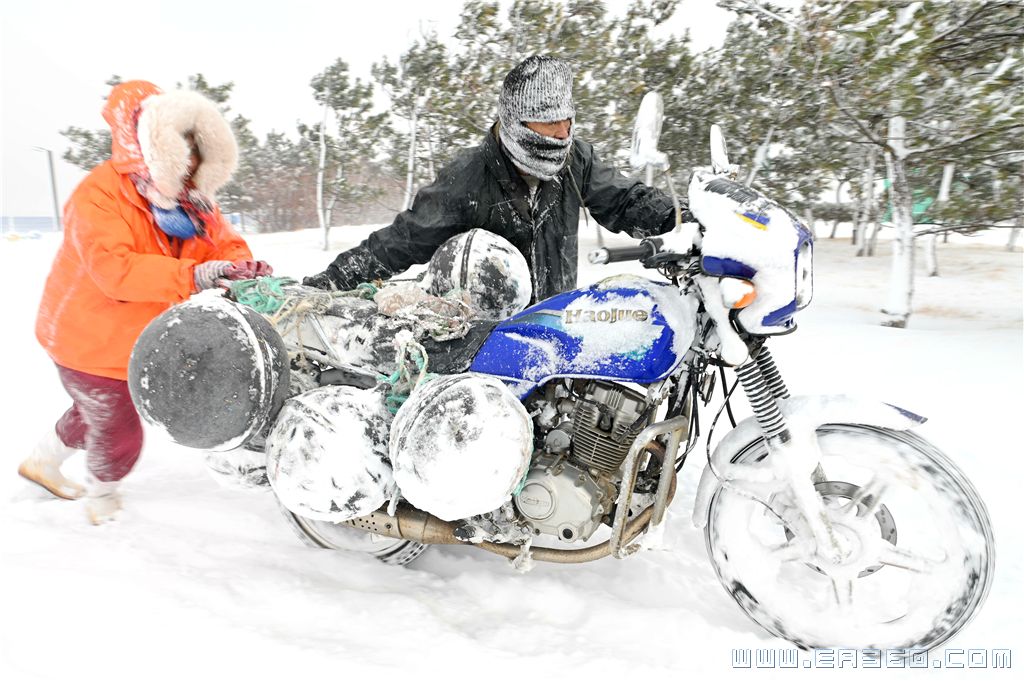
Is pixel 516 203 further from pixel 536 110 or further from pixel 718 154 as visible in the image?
pixel 718 154

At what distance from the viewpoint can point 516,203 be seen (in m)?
2.59

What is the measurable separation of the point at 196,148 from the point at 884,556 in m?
2.81

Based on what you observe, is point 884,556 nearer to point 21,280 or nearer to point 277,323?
point 277,323

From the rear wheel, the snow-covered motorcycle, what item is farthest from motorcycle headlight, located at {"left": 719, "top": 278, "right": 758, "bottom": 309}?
the rear wheel

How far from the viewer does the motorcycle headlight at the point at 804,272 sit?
1659mm

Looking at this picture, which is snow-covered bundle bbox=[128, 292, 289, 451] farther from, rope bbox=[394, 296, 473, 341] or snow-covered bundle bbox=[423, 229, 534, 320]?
snow-covered bundle bbox=[423, 229, 534, 320]

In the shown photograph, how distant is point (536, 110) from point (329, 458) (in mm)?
1394

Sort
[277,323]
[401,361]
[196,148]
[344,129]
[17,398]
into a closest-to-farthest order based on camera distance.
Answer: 1. [401,361]
2. [277,323]
3. [196,148]
4. [17,398]
5. [344,129]

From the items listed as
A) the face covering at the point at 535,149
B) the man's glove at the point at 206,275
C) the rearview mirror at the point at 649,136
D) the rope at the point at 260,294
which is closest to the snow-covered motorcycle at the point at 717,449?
the rearview mirror at the point at 649,136

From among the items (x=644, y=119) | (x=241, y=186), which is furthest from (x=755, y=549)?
(x=241, y=186)

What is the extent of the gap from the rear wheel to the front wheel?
1.12 metres

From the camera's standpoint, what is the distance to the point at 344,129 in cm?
2092

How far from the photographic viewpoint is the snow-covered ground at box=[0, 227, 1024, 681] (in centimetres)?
175

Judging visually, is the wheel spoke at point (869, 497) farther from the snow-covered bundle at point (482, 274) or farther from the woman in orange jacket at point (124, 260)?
the woman in orange jacket at point (124, 260)
